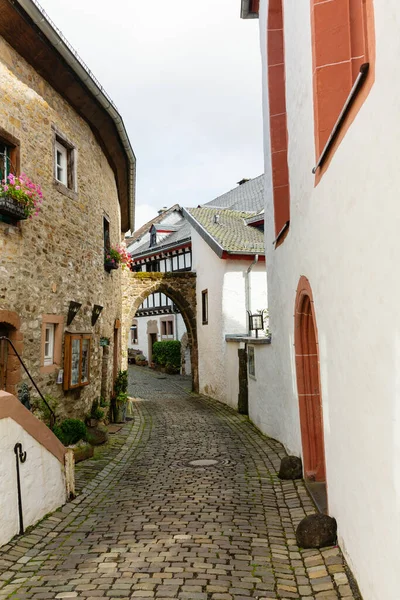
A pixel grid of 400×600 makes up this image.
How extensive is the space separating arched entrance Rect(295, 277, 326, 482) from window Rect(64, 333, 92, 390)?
398 cm

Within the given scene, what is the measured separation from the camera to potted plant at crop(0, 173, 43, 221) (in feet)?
22.4

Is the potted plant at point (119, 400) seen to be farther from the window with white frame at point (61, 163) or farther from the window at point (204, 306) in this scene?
→ the window at point (204, 306)

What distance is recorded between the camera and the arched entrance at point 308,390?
6492mm

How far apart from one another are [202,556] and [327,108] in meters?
4.07

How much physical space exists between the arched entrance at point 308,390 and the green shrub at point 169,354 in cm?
2082

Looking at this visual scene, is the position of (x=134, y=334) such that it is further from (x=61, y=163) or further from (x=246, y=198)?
(x=61, y=163)

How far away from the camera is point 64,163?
A: 933 cm

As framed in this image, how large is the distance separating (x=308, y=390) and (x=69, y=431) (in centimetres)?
386

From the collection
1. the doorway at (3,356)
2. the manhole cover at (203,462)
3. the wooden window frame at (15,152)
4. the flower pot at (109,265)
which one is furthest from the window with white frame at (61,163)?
the manhole cover at (203,462)

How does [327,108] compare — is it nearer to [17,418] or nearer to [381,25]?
[381,25]

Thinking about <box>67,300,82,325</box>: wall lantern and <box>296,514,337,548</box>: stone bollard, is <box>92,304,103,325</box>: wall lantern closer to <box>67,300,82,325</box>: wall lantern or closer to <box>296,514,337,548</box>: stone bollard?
<box>67,300,82,325</box>: wall lantern

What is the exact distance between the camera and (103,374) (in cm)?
1229

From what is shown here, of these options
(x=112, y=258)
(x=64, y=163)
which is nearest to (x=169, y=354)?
(x=112, y=258)

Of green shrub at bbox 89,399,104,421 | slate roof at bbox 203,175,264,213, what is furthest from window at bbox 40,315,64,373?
slate roof at bbox 203,175,264,213
